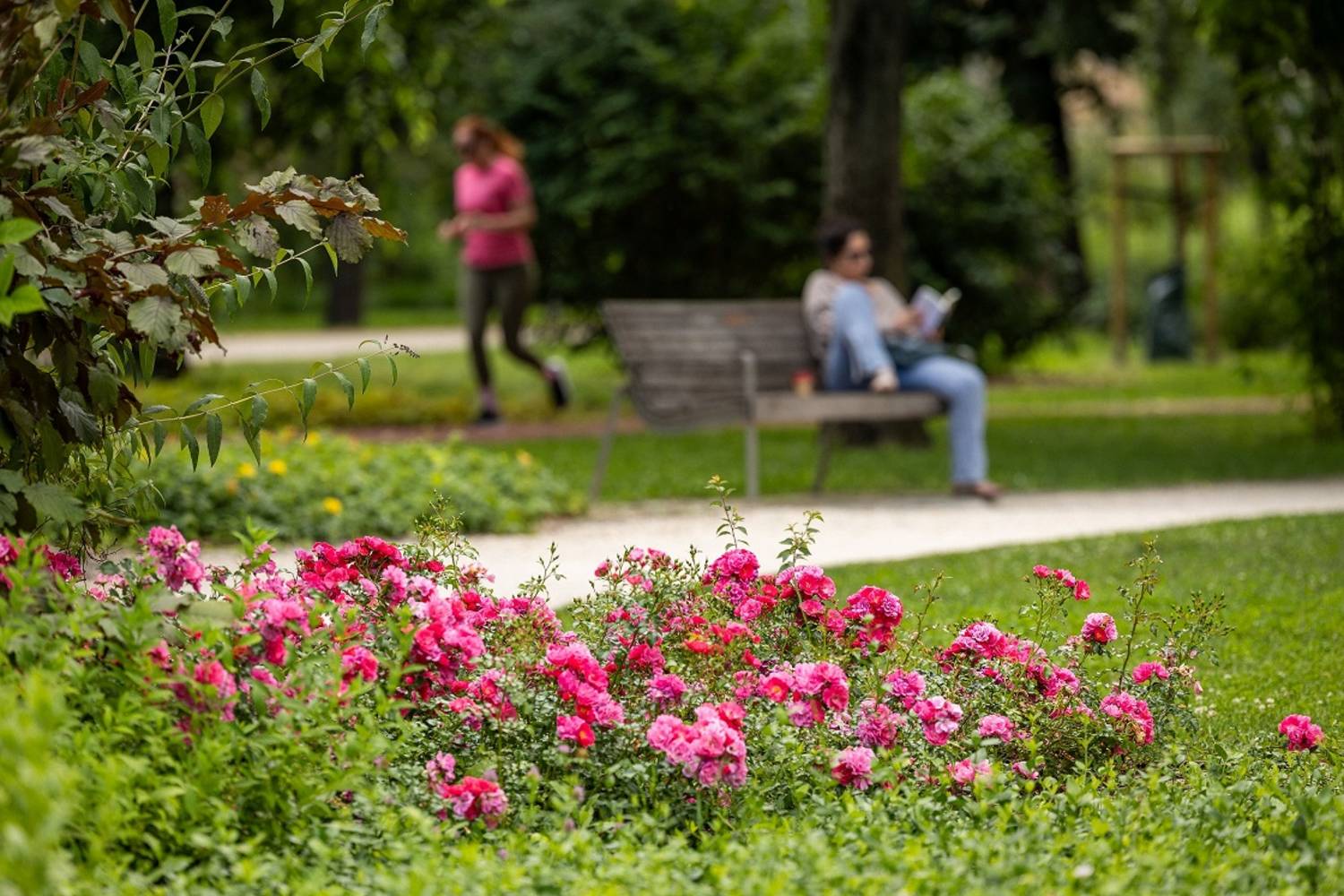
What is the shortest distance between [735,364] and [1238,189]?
3201cm

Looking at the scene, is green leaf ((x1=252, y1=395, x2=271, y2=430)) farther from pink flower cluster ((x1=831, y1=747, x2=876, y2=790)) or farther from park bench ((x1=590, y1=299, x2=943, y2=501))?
park bench ((x1=590, y1=299, x2=943, y2=501))

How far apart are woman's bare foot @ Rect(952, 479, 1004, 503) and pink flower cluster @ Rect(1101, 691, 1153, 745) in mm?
5475

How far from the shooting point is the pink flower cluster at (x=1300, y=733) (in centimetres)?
434

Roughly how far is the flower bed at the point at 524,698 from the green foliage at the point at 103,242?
0.32 m

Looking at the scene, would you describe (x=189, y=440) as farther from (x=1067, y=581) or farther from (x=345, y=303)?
(x=345, y=303)

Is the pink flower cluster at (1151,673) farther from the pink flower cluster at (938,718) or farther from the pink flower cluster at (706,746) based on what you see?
the pink flower cluster at (706,746)

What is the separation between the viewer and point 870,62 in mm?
12438

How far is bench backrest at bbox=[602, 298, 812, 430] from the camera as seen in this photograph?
995cm

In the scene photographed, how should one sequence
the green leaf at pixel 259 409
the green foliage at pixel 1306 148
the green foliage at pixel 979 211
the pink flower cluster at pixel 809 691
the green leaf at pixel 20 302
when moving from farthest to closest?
the green foliage at pixel 979 211
the green foliage at pixel 1306 148
the green leaf at pixel 259 409
the pink flower cluster at pixel 809 691
the green leaf at pixel 20 302

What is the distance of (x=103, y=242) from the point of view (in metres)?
4.08

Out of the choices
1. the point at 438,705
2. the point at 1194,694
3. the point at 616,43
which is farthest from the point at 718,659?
the point at 616,43

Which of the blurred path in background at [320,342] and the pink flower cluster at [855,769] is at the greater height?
the pink flower cluster at [855,769]

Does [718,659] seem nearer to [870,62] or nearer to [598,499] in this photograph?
[598,499]

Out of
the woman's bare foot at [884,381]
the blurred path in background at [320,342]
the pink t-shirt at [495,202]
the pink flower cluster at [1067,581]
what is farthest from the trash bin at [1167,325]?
the pink flower cluster at [1067,581]
